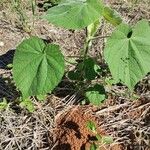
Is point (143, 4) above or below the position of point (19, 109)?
above

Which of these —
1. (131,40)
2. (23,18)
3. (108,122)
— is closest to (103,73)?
(108,122)

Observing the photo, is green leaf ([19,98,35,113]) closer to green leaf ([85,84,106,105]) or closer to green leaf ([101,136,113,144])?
green leaf ([85,84,106,105])

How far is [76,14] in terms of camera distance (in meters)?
1.95

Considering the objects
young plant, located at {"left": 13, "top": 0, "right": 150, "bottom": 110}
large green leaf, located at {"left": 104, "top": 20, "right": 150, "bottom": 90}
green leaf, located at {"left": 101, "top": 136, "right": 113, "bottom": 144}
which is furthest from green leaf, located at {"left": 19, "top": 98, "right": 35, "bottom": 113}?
large green leaf, located at {"left": 104, "top": 20, "right": 150, "bottom": 90}

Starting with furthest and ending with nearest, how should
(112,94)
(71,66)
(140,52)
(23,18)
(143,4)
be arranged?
(143,4)
(23,18)
(71,66)
(112,94)
(140,52)

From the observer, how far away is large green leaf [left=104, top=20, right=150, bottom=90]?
6.32ft

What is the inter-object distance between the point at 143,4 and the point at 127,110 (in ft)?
3.59

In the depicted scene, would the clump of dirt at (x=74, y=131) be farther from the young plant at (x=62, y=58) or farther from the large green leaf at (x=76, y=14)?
the large green leaf at (x=76, y=14)

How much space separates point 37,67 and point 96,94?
39 cm

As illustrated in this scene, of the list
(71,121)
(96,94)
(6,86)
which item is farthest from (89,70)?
(6,86)

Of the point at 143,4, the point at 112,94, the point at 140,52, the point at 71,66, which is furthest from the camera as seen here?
the point at 143,4

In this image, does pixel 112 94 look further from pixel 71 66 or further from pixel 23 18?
pixel 23 18

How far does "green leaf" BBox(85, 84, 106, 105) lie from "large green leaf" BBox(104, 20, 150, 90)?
0.25m

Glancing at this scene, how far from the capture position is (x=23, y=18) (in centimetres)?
283
